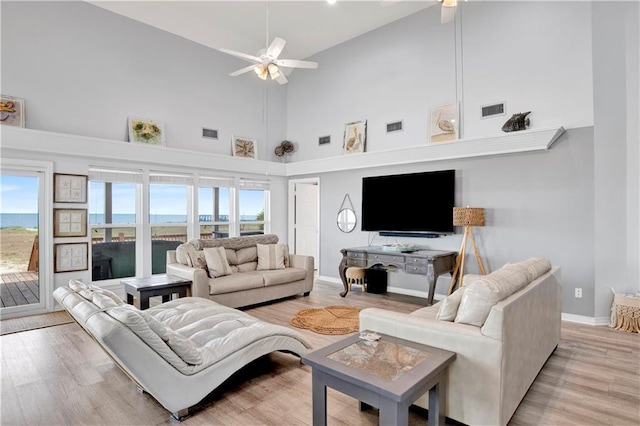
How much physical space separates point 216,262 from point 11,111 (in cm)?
334

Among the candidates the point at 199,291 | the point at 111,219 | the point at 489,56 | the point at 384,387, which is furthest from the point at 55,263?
the point at 489,56

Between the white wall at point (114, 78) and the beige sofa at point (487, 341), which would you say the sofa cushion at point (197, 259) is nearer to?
the white wall at point (114, 78)

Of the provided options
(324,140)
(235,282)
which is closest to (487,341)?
(235,282)

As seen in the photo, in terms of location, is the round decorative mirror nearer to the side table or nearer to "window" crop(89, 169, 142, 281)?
the side table

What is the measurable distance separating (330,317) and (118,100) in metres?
4.77

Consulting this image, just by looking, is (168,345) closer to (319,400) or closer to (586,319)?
A: (319,400)

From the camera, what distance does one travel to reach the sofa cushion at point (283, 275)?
520cm

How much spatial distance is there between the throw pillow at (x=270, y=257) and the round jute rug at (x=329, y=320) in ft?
3.46

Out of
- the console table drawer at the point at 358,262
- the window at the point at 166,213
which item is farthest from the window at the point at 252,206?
the console table drawer at the point at 358,262

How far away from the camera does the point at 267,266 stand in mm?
5605

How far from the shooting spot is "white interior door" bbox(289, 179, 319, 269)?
7988mm

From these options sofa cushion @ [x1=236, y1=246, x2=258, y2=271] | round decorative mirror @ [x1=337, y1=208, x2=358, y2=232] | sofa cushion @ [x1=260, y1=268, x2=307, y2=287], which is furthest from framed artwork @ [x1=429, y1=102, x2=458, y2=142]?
sofa cushion @ [x1=236, y1=246, x2=258, y2=271]

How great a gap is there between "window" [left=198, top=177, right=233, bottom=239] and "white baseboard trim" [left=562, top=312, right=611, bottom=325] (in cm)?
578

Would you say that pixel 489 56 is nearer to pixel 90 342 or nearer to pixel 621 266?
pixel 621 266
